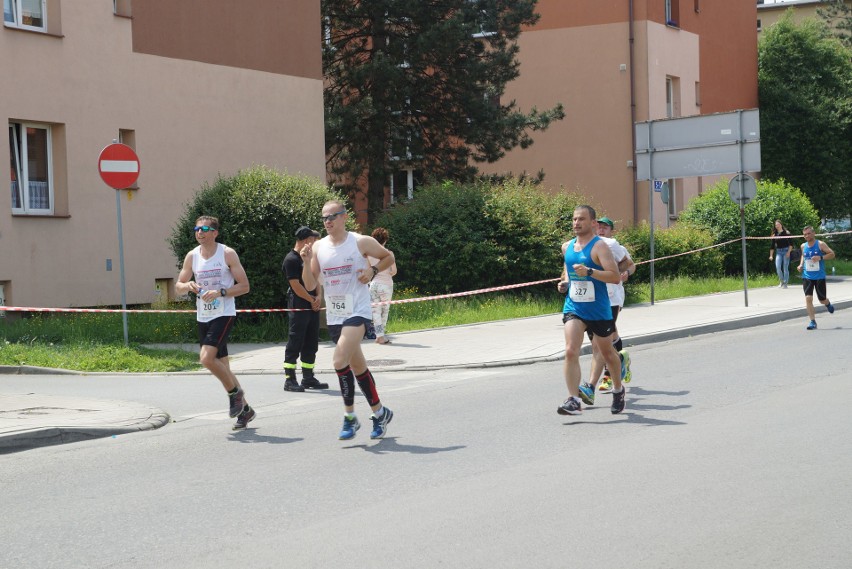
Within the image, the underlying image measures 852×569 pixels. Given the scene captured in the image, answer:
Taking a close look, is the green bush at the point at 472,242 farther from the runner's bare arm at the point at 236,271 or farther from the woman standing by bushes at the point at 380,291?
the runner's bare arm at the point at 236,271

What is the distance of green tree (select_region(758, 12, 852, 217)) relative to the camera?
1658 inches

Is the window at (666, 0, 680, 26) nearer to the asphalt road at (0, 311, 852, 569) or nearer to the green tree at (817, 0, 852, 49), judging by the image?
the green tree at (817, 0, 852, 49)

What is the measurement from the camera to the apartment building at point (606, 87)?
114 ft

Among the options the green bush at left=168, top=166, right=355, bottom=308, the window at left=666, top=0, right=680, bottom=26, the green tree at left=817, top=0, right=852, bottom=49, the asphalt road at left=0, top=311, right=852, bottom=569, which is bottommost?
the asphalt road at left=0, top=311, right=852, bottom=569

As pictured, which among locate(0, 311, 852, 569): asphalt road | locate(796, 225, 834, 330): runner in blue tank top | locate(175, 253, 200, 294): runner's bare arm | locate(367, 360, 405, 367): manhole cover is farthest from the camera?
locate(796, 225, 834, 330): runner in blue tank top

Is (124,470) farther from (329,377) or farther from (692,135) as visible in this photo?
(692,135)

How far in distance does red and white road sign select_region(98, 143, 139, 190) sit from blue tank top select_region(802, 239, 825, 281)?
10.5m

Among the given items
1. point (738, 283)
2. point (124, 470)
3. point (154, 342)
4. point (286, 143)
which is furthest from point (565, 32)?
point (124, 470)

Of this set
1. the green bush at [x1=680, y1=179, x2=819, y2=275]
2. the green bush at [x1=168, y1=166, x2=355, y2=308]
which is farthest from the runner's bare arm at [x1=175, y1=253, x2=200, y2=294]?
the green bush at [x1=680, y1=179, x2=819, y2=275]

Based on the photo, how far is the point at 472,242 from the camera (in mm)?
20641

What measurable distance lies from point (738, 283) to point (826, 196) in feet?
59.6

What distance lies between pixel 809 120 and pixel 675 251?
17.9 meters

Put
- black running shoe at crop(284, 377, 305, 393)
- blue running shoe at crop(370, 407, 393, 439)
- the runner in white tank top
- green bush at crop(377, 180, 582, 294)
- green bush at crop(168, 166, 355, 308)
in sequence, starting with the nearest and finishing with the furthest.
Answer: the runner in white tank top
blue running shoe at crop(370, 407, 393, 439)
black running shoe at crop(284, 377, 305, 393)
green bush at crop(168, 166, 355, 308)
green bush at crop(377, 180, 582, 294)

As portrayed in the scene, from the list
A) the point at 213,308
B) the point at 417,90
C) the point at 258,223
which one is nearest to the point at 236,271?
the point at 213,308
